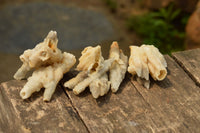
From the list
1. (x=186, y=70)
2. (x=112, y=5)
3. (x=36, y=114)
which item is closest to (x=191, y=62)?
(x=186, y=70)

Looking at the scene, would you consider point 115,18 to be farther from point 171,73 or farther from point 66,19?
point 171,73

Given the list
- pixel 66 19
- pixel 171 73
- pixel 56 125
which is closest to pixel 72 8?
pixel 66 19

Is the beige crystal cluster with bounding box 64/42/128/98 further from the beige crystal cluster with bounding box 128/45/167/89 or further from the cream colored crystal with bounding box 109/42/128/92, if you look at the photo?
the beige crystal cluster with bounding box 128/45/167/89

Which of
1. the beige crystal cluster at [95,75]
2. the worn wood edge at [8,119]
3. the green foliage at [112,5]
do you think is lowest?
the green foliage at [112,5]

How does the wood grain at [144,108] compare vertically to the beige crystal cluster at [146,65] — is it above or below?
below

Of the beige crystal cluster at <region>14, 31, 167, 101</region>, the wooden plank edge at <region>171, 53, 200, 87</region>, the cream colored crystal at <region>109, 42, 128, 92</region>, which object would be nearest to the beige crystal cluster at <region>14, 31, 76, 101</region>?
the beige crystal cluster at <region>14, 31, 167, 101</region>

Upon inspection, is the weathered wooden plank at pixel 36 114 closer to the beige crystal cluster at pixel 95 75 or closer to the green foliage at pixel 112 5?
the beige crystal cluster at pixel 95 75

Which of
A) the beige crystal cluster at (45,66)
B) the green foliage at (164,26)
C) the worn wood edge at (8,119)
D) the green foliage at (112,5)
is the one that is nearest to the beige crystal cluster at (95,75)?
the beige crystal cluster at (45,66)
